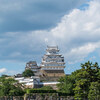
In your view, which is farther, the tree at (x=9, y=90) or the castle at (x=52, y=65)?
the castle at (x=52, y=65)

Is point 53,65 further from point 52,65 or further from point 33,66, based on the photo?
point 33,66

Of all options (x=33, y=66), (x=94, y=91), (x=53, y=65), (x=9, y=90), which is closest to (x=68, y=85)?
(x=9, y=90)

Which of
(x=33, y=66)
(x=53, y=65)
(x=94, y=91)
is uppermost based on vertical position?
(x=33, y=66)

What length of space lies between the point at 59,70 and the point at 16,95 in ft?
155

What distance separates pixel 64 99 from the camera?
5366 cm

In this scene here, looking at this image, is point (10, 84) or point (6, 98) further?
point (10, 84)

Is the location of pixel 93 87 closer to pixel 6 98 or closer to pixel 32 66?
pixel 6 98

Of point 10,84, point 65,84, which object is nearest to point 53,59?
point 65,84

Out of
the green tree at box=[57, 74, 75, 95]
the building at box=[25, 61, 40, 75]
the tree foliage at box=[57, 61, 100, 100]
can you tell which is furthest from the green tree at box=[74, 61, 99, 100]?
the building at box=[25, 61, 40, 75]

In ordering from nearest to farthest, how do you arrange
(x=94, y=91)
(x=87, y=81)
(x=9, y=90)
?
(x=94, y=91) < (x=87, y=81) < (x=9, y=90)

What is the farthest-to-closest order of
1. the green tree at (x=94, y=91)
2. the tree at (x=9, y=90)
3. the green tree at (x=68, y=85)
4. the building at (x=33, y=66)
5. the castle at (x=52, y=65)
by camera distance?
1. the building at (x=33, y=66)
2. the castle at (x=52, y=65)
3. the green tree at (x=68, y=85)
4. the tree at (x=9, y=90)
5. the green tree at (x=94, y=91)

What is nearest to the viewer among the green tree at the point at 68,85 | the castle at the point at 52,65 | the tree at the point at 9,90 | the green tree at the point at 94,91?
the green tree at the point at 94,91

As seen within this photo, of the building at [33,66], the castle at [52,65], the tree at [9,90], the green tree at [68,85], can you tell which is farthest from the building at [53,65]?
the tree at [9,90]

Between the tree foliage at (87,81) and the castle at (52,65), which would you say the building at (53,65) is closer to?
the castle at (52,65)
